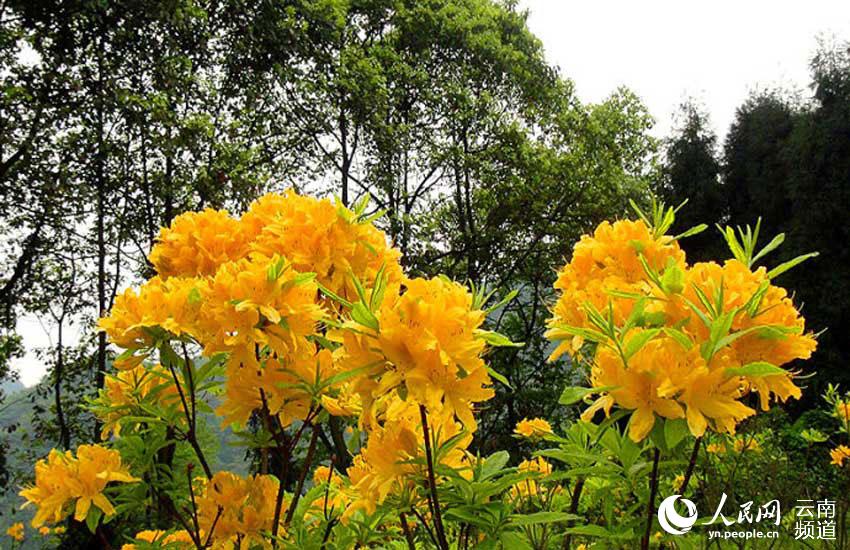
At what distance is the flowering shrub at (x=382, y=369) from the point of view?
809 millimetres

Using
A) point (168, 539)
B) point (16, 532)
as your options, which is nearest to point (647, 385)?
point (168, 539)

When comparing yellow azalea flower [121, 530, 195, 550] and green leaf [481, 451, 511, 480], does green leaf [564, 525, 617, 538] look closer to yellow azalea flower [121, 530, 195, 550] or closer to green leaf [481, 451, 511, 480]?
green leaf [481, 451, 511, 480]

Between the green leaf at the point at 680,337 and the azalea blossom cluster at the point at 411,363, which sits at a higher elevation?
the green leaf at the point at 680,337

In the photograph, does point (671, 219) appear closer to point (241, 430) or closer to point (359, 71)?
point (241, 430)

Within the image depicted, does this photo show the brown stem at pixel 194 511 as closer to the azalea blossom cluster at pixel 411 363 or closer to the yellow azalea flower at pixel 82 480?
the yellow azalea flower at pixel 82 480

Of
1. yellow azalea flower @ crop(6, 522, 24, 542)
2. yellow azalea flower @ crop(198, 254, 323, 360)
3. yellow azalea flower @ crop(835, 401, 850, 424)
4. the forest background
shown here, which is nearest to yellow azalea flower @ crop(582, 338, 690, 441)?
yellow azalea flower @ crop(198, 254, 323, 360)

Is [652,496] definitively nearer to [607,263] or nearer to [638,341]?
[638,341]

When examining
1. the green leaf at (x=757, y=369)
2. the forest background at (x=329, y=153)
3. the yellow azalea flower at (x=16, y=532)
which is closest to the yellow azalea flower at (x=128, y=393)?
the green leaf at (x=757, y=369)

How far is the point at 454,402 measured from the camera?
0.85m

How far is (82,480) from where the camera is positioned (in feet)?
3.78

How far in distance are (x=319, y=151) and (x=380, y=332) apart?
724 cm

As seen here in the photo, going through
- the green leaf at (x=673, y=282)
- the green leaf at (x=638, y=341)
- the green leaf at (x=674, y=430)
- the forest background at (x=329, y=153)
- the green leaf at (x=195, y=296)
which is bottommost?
the green leaf at (x=674, y=430)

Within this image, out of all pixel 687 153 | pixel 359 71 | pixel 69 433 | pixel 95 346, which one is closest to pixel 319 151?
pixel 359 71

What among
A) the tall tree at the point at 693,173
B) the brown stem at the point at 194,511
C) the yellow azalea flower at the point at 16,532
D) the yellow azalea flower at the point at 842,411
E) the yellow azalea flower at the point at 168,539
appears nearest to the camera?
the brown stem at the point at 194,511
